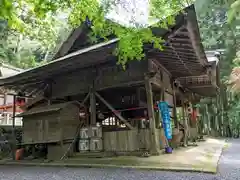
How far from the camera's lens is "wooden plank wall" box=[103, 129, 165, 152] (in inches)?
255

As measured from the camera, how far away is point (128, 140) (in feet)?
22.0

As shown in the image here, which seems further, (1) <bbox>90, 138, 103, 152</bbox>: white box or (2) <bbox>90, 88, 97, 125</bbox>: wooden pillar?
(2) <bbox>90, 88, 97, 125</bbox>: wooden pillar

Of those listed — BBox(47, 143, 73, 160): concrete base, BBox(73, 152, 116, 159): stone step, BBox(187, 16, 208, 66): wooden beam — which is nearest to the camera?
BBox(187, 16, 208, 66): wooden beam

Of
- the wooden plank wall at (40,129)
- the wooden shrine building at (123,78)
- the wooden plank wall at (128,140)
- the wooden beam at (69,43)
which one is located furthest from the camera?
the wooden beam at (69,43)

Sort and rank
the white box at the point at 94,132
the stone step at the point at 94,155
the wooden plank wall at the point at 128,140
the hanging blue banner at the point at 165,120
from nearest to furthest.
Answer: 1. the wooden plank wall at the point at 128,140
2. the stone step at the point at 94,155
3. the hanging blue banner at the point at 165,120
4. the white box at the point at 94,132

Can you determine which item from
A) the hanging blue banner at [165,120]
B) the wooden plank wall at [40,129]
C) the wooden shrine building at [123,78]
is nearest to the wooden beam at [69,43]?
the wooden shrine building at [123,78]

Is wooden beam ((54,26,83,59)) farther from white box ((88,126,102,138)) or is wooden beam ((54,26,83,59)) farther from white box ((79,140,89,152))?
white box ((79,140,89,152))

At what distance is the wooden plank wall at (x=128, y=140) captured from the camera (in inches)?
255

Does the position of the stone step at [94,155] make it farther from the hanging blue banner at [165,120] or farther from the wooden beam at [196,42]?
the wooden beam at [196,42]

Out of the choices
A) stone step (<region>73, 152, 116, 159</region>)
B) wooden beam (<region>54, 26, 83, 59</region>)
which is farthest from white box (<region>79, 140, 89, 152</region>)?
wooden beam (<region>54, 26, 83, 59</region>)

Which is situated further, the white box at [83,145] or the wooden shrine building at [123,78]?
the white box at [83,145]

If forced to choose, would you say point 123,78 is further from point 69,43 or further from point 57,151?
point 69,43

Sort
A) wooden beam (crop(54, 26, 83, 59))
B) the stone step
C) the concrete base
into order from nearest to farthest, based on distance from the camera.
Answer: the stone step, the concrete base, wooden beam (crop(54, 26, 83, 59))

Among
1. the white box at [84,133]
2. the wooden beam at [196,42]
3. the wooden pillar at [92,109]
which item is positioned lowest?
the white box at [84,133]
